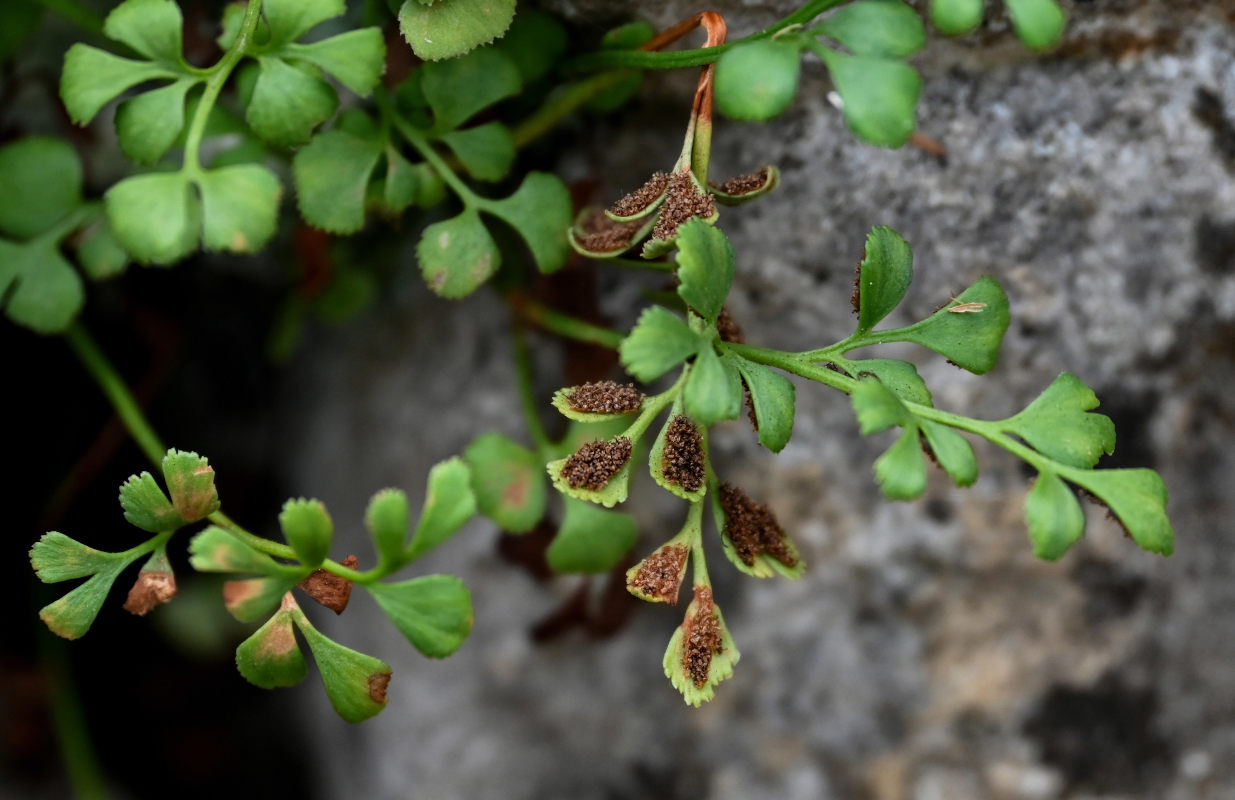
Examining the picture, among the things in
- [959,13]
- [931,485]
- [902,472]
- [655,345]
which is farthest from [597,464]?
[931,485]

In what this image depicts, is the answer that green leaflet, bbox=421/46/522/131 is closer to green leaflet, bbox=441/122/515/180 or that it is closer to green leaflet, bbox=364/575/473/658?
green leaflet, bbox=441/122/515/180

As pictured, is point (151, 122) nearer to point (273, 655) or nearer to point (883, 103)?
point (273, 655)

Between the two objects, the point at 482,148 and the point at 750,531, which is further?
the point at 482,148

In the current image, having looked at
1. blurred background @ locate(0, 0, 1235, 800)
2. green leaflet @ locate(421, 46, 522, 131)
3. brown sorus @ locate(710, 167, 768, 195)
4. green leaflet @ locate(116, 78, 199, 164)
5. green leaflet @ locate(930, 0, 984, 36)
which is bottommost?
Answer: blurred background @ locate(0, 0, 1235, 800)

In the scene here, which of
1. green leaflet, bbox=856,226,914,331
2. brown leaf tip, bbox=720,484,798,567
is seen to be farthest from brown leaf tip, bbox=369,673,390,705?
green leaflet, bbox=856,226,914,331

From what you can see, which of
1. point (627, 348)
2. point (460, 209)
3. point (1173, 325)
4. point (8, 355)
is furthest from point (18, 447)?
point (1173, 325)

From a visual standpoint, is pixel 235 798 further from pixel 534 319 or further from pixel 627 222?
pixel 627 222
